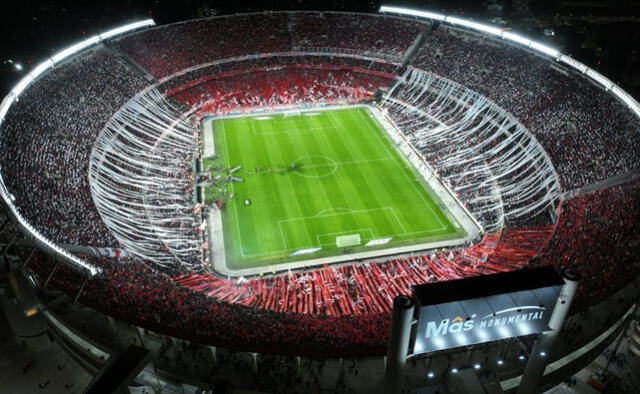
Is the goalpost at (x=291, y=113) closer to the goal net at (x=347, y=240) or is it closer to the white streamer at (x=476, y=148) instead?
the white streamer at (x=476, y=148)

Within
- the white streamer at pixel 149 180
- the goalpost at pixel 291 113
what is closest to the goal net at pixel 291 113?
the goalpost at pixel 291 113

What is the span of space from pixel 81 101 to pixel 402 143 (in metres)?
23.4

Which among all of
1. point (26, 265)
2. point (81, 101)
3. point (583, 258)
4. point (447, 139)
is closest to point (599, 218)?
point (583, 258)

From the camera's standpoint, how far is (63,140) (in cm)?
3100

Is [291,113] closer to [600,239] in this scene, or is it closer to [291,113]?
[291,113]

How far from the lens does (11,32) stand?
52.6m

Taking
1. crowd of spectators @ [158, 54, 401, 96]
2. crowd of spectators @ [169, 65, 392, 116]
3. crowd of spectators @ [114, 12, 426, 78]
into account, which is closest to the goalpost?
crowd of spectators @ [169, 65, 392, 116]

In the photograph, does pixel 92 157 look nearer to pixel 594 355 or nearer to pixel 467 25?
pixel 594 355

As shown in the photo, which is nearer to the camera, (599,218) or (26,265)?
(26,265)

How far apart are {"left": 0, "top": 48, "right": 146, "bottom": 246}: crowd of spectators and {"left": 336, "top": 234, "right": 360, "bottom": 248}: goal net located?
11.6 m

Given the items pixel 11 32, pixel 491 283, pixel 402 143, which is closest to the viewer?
pixel 491 283

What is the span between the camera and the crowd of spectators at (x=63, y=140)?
2400 cm

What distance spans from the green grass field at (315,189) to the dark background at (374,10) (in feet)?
75.7

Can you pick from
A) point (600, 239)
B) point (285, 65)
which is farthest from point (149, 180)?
point (600, 239)
